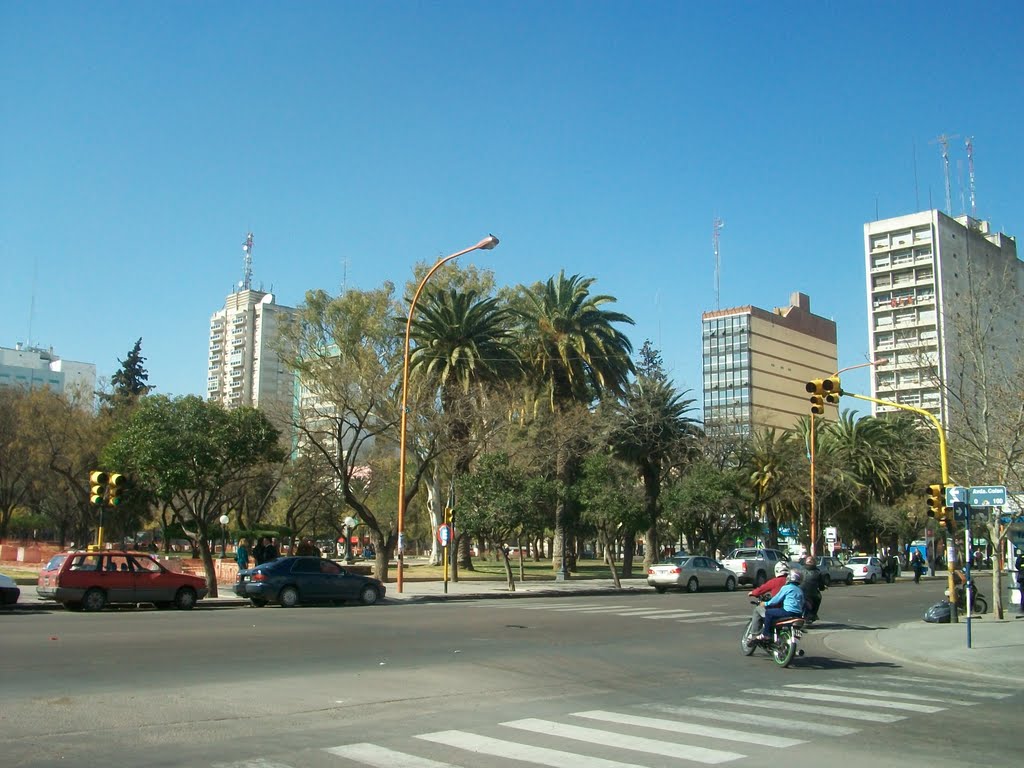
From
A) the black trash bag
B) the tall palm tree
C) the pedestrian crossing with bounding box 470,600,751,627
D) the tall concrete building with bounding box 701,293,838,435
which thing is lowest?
the pedestrian crossing with bounding box 470,600,751,627

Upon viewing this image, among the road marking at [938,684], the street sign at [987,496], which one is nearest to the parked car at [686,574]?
the street sign at [987,496]

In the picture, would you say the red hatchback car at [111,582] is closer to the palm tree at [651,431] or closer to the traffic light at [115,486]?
the traffic light at [115,486]

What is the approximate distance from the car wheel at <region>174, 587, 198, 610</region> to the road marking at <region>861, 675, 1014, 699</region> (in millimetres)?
17806

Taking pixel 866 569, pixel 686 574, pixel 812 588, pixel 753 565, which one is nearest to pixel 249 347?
pixel 866 569

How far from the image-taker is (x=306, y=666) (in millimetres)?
13500

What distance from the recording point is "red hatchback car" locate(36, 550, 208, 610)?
23.2 m

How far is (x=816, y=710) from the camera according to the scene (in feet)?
35.2

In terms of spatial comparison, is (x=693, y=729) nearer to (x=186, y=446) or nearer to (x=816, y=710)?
(x=816, y=710)

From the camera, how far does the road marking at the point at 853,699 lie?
36.2ft

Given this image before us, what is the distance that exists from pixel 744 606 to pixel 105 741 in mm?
23967

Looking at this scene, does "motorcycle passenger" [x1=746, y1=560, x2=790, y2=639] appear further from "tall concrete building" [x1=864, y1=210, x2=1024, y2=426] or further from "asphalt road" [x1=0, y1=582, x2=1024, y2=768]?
"tall concrete building" [x1=864, y1=210, x2=1024, y2=426]

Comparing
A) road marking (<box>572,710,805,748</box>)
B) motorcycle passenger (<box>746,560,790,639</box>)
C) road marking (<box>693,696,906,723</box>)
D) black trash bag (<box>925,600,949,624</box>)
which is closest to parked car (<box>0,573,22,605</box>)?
motorcycle passenger (<box>746,560,790,639</box>)

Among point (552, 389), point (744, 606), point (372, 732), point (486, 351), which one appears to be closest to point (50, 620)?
point (372, 732)

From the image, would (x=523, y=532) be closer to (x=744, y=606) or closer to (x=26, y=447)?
(x=744, y=606)
